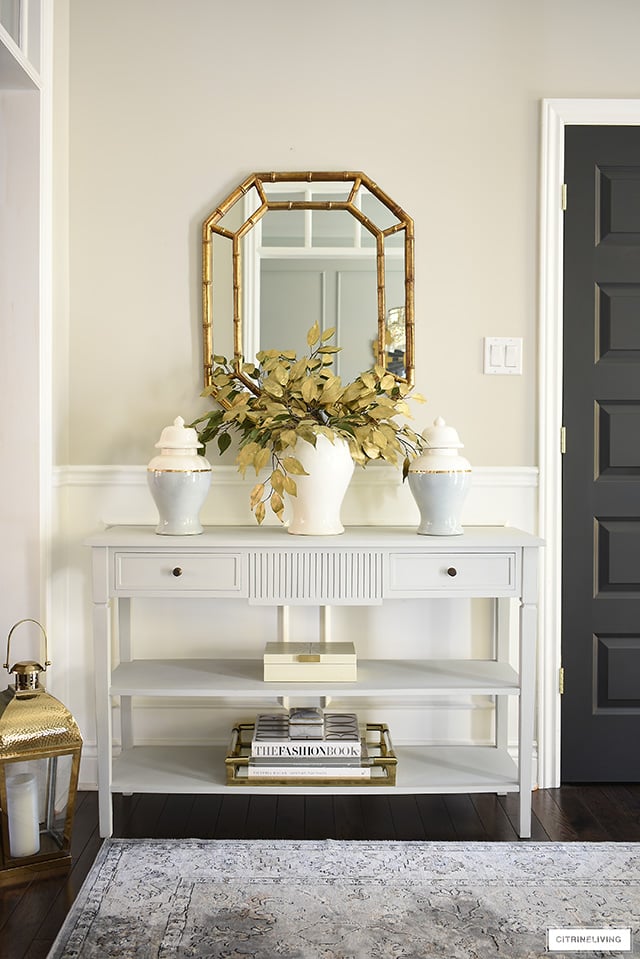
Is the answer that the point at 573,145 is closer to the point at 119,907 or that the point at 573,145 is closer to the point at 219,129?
the point at 219,129

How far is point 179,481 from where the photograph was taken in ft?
7.48

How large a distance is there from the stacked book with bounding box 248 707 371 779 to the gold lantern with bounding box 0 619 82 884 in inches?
19.6

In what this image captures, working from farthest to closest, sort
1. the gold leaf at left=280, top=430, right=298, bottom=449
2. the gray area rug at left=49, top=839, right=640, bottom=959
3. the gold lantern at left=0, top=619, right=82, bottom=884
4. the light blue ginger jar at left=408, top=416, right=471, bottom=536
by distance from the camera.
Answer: the light blue ginger jar at left=408, top=416, right=471, bottom=536 → the gold leaf at left=280, top=430, right=298, bottom=449 → the gold lantern at left=0, top=619, right=82, bottom=884 → the gray area rug at left=49, top=839, right=640, bottom=959

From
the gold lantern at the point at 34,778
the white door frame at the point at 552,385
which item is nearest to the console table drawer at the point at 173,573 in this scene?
the gold lantern at the point at 34,778

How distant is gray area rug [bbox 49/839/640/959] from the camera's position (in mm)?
1738

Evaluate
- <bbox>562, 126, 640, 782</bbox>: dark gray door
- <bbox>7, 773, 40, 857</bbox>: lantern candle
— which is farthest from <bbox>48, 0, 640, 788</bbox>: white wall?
<bbox>7, 773, 40, 857</bbox>: lantern candle

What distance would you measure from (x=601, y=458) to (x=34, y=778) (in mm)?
1899

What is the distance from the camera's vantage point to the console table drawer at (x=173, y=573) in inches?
87.7

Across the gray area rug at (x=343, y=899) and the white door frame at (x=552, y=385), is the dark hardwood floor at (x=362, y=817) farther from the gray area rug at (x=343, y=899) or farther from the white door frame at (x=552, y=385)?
the white door frame at (x=552, y=385)

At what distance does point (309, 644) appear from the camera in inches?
95.7

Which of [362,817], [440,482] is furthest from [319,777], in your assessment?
[440,482]

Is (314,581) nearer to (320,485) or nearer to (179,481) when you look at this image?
(320,485)

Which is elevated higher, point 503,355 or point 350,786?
point 503,355

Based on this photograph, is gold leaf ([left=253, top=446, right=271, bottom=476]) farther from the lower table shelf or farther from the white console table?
the lower table shelf
